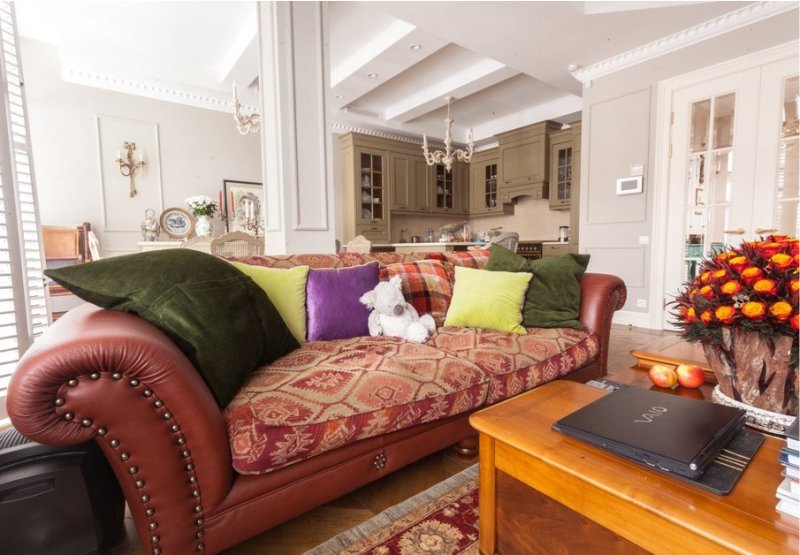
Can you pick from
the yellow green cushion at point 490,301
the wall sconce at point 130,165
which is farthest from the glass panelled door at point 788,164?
the wall sconce at point 130,165

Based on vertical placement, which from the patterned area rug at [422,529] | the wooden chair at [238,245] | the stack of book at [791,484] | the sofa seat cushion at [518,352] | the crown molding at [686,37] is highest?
the crown molding at [686,37]

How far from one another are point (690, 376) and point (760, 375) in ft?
0.91

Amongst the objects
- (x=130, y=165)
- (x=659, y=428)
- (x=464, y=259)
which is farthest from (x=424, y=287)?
(x=130, y=165)

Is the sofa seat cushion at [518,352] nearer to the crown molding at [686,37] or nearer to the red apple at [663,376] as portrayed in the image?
the red apple at [663,376]

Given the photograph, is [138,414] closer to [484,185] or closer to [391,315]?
[391,315]

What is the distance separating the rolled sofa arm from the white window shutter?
997mm

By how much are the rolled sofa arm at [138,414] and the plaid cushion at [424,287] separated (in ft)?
3.93

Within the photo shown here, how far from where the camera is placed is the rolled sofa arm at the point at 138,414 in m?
0.76

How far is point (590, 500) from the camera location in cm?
77

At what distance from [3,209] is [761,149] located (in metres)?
4.97

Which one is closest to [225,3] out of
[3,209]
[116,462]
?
[3,209]

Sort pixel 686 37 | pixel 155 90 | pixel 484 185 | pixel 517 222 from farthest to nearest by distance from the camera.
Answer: pixel 484 185 < pixel 517 222 < pixel 155 90 < pixel 686 37

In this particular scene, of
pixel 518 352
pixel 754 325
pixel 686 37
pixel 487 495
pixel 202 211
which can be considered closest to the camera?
pixel 754 325

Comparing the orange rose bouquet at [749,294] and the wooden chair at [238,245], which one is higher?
the wooden chair at [238,245]
